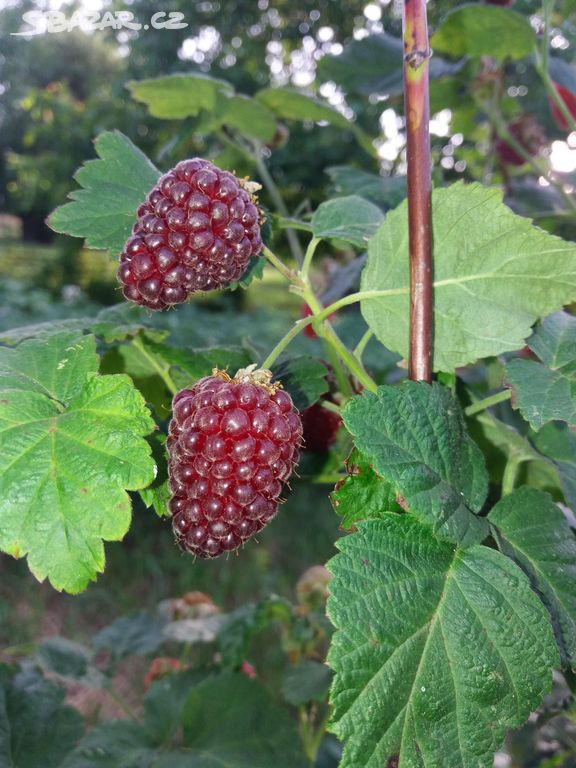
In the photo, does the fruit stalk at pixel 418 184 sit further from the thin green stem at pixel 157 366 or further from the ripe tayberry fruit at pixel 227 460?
the thin green stem at pixel 157 366

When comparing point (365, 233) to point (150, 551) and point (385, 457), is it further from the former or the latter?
point (150, 551)

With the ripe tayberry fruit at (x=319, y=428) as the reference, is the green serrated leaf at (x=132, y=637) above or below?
below

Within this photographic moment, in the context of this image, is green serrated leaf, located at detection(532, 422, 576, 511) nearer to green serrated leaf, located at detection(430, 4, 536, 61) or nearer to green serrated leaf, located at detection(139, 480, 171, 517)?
green serrated leaf, located at detection(139, 480, 171, 517)

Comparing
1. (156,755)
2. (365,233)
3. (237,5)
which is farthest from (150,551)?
(237,5)

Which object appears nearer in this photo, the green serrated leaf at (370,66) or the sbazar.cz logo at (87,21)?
the sbazar.cz logo at (87,21)

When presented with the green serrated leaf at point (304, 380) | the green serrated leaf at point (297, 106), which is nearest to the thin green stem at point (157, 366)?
the green serrated leaf at point (304, 380)

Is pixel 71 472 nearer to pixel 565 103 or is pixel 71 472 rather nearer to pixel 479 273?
pixel 479 273
